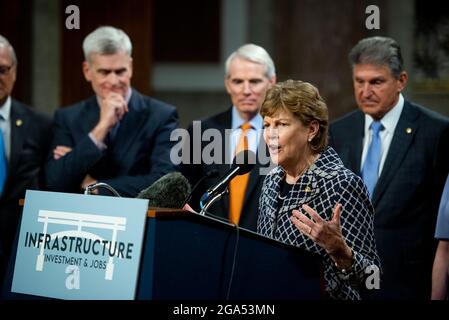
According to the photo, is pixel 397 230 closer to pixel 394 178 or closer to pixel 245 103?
pixel 394 178

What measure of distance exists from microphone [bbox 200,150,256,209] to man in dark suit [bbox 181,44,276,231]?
116cm

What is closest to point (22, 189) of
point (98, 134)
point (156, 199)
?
point (98, 134)

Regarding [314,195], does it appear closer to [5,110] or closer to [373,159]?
[373,159]

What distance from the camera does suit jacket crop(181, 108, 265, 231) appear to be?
4.69 meters

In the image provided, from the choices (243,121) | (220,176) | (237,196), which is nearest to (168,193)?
(237,196)

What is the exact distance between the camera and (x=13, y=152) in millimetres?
5148

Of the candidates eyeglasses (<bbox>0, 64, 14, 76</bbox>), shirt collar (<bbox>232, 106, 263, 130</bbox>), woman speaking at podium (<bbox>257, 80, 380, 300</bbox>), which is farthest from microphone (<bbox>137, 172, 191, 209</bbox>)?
eyeglasses (<bbox>0, 64, 14, 76</bbox>)

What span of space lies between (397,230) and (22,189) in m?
2.04

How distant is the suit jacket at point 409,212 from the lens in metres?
4.50

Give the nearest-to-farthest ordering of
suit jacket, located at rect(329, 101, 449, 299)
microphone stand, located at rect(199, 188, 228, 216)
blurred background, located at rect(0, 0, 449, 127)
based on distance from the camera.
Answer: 1. microphone stand, located at rect(199, 188, 228, 216)
2. suit jacket, located at rect(329, 101, 449, 299)
3. blurred background, located at rect(0, 0, 449, 127)

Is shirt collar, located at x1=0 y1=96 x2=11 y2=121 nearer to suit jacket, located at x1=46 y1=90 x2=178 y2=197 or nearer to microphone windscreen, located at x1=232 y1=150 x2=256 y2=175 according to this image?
suit jacket, located at x1=46 y1=90 x2=178 y2=197

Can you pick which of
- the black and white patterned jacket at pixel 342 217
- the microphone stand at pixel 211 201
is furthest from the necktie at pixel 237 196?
the microphone stand at pixel 211 201

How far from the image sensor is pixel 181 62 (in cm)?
793
